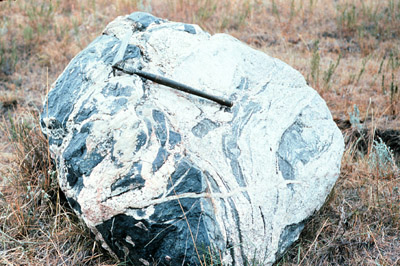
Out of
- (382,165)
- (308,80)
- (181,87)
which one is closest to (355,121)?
(382,165)

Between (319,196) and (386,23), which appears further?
(386,23)

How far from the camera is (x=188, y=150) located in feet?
6.84

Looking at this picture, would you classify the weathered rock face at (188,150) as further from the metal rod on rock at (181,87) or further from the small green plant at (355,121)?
the small green plant at (355,121)

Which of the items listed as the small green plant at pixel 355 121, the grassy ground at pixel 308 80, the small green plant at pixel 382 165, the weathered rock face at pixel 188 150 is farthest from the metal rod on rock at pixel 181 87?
the small green plant at pixel 355 121

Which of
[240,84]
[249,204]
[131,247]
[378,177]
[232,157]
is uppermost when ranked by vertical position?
[240,84]

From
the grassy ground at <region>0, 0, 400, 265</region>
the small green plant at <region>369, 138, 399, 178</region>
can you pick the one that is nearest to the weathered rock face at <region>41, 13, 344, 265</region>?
the grassy ground at <region>0, 0, 400, 265</region>

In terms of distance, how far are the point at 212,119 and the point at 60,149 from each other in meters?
0.88

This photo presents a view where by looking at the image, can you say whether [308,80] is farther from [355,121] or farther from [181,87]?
[181,87]

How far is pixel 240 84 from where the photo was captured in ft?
8.00

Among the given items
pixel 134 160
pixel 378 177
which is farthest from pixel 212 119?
pixel 378 177

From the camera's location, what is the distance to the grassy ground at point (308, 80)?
7.76ft

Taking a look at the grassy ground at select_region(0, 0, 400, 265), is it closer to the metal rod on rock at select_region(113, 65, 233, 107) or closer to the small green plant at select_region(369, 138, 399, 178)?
the small green plant at select_region(369, 138, 399, 178)

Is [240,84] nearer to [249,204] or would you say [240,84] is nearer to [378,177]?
[249,204]

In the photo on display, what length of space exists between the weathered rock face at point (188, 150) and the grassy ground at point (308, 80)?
33 cm
